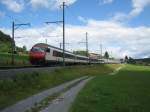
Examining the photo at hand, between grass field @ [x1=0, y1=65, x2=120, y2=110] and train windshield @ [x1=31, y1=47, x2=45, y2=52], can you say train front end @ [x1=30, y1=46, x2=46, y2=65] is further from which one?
grass field @ [x1=0, y1=65, x2=120, y2=110]

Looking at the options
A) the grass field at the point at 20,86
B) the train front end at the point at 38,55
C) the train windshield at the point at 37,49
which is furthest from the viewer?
the train windshield at the point at 37,49

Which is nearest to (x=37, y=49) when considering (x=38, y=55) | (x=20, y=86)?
(x=38, y=55)

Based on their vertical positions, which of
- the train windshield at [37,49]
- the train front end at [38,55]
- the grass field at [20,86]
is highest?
the train windshield at [37,49]

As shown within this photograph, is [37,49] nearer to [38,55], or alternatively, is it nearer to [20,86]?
[38,55]

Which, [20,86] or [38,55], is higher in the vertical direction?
[38,55]

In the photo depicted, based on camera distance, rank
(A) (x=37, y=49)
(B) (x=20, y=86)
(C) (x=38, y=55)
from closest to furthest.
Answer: (B) (x=20, y=86) → (C) (x=38, y=55) → (A) (x=37, y=49)

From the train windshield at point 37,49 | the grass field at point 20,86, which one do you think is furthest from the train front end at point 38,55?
the grass field at point 20,86

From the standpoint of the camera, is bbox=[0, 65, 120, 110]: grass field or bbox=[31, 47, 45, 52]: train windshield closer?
bbox=[0, 65, 120, 110]: grass field

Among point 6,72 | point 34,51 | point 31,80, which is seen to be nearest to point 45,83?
point 31,80

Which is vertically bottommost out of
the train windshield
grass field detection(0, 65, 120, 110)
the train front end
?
grass field detection(0, 65, 120, 110)

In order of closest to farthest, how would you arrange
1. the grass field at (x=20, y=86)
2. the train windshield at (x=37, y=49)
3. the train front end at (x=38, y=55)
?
the grass field at (x=20, y=86) → the train front end at (x=38, y=55) → the train windshield at (x=37, y=49)

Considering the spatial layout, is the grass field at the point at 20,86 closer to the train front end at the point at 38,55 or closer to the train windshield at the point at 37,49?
the train front end at the point at 38,55

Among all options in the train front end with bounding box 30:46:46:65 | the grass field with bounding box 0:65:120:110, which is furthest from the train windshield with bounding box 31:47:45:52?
the grass field with bounding box 0:65:120:110

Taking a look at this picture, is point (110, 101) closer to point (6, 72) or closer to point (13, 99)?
point (13, 99)
